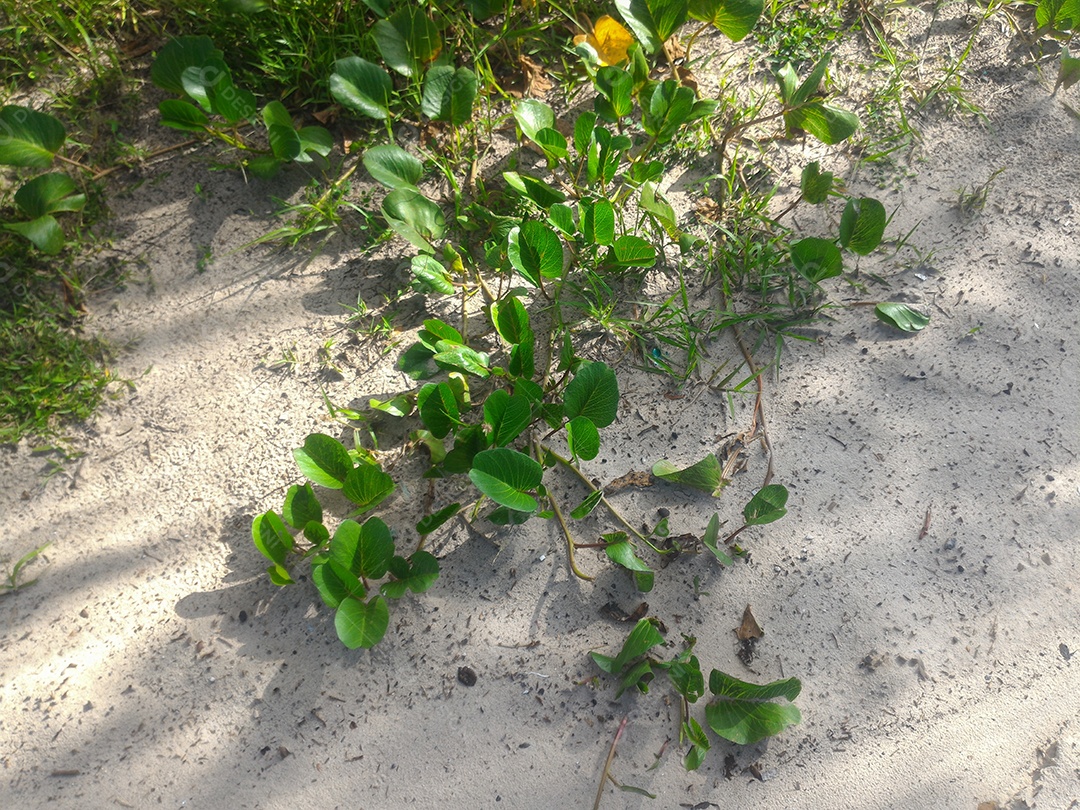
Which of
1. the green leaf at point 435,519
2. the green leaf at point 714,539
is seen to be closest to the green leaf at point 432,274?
the green leaf at point 435,519

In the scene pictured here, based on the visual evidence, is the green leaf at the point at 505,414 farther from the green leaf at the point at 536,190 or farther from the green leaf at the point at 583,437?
the green leaf at the point at 536,190

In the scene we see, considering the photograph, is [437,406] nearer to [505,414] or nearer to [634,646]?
[505,414]

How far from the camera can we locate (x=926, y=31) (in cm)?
230

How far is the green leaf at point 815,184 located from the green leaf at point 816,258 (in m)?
0.18

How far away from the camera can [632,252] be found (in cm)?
175

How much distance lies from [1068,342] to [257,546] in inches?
74.3

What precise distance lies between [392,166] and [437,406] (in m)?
0.68

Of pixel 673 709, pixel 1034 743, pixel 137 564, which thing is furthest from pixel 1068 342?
pixel 137 564

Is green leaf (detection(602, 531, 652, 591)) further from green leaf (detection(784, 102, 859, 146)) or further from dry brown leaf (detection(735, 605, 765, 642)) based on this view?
green leaf (detection(784, 102, 859, 146))

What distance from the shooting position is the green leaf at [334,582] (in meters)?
1.40

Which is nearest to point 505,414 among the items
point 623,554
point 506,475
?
point 506,475

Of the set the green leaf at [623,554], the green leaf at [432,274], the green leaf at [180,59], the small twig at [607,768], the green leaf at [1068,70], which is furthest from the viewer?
the green leaf at [1068,70]

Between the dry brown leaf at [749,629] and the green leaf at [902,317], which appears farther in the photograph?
the green leaf at [902,317]

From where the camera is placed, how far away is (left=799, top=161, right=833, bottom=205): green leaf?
1.86 m
